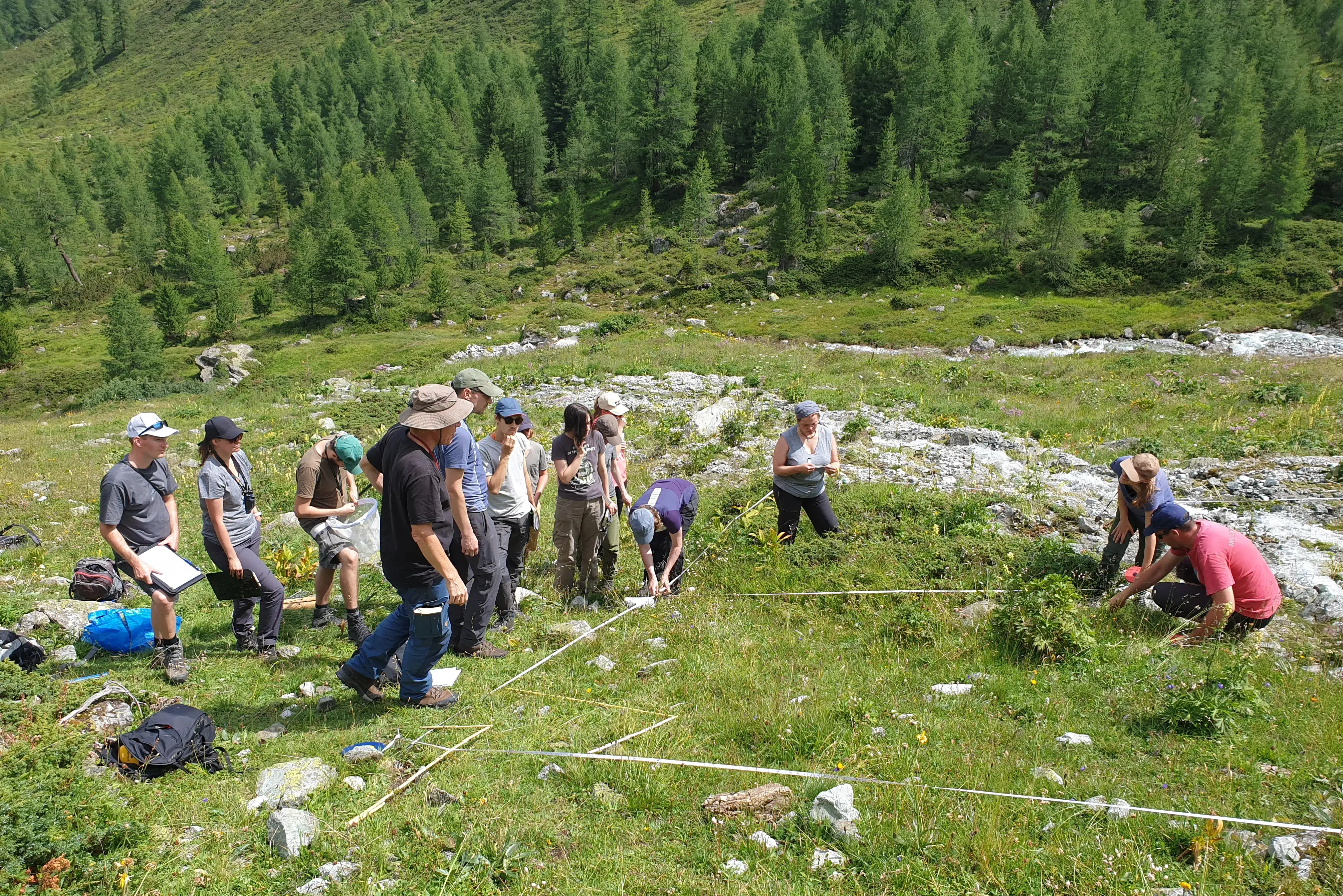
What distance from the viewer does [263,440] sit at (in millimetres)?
18500

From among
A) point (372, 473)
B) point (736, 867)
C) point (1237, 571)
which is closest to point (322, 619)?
point (372, 473)

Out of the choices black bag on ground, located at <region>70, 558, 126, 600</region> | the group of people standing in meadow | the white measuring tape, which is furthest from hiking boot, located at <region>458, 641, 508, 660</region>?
black bag on ground, located at <region>70, 558, 126, 600</region>

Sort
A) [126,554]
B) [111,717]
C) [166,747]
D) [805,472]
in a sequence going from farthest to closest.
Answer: [805,472] < [126,554] < [111,717] < [166,747]

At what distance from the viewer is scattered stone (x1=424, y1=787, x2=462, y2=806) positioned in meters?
4.39

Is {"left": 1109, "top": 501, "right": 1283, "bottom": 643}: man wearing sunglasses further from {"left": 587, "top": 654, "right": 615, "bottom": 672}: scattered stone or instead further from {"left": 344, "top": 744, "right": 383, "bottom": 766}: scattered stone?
{"left": 344, "top": 744, "right": 383, "bottom": 766}: scattered stone

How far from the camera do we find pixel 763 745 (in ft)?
16.4

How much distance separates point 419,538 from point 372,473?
1653 mm

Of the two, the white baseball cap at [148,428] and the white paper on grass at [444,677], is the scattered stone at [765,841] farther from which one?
the white baseball cap at [148,428]

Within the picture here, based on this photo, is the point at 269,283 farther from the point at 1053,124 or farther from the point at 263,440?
the point at 1053,124

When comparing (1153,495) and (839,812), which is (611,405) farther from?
(1153,495)

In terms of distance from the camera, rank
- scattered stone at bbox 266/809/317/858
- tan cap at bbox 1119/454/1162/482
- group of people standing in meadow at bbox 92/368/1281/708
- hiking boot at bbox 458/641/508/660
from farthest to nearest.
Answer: tan cap at bbox 1119/454/1162/482 → hiking boot at bbox 458/641/508/660 → group of people standing in meadow at bbox 92/368/1281/708 → scattered stone at bbox 266/809/317/858

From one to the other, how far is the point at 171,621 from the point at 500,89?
105842mm

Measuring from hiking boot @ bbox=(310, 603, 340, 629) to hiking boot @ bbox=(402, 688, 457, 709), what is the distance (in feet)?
8.62

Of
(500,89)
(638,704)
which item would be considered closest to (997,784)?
(638,704)
